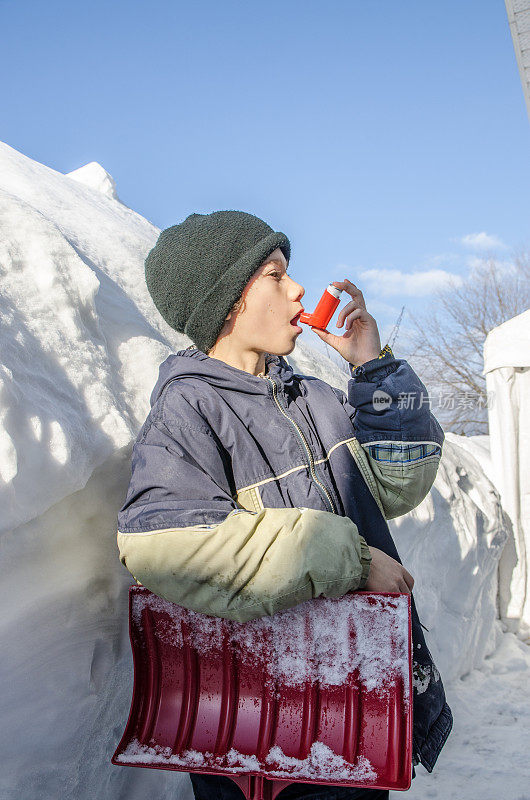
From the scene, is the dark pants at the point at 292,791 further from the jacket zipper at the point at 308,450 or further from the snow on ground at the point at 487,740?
the snow on ground at the point at 487,740

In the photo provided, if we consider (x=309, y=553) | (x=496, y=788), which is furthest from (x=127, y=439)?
(x=496, y=788)

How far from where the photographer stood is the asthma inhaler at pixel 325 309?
1.91 metres

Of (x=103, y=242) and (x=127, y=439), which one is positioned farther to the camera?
(x=103, y=242)

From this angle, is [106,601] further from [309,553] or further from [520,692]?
[520,692]

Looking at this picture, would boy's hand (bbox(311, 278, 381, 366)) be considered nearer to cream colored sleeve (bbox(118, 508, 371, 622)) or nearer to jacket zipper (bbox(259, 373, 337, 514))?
jacket zipper (bbox(259, 373, 337, 514))

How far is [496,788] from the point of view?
2.81 metres

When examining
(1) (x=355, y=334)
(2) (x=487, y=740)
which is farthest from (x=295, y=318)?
(2) (x=487, y=740)

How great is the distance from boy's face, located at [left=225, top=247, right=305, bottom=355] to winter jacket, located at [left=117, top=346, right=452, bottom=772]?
0.08 meters

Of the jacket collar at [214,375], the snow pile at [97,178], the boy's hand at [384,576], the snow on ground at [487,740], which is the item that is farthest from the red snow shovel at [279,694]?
the snow pile at [97,178]

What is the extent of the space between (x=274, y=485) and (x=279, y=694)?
18.5 inches

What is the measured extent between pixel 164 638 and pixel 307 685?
35 centimetres

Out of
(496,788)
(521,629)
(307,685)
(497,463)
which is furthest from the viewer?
(497,463)

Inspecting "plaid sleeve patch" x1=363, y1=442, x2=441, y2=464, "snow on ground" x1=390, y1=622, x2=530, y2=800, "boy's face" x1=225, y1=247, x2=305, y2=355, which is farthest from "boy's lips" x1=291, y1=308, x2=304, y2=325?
"snow on ground" x1=390, y1=622, x2=530, y2=800

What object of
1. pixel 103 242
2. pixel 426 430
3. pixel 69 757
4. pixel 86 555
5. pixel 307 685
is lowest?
pixel 69 757
